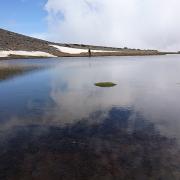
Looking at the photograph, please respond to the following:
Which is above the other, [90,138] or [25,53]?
[90,138]

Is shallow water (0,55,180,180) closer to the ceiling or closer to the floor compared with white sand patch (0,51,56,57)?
closer to the ceiling

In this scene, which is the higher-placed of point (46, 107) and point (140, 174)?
point (140, 174)

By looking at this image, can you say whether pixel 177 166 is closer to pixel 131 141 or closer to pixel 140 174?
pixel 140 174

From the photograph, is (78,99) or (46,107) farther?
(78,99)

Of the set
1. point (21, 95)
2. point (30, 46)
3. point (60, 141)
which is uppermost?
point (60, 141)

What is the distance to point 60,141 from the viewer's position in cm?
1695

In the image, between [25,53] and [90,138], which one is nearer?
[90,138]

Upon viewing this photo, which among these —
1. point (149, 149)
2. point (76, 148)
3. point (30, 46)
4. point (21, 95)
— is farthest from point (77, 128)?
point (30, 46)

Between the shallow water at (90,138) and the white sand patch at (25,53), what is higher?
the shallow water at (90,138)

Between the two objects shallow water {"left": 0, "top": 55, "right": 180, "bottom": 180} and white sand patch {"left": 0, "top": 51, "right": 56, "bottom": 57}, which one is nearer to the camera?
shallow water {"left": 0, "top": 55, "right": 180, "bottom": 180}

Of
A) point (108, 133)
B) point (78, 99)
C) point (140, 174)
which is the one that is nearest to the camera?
point (140, 174)

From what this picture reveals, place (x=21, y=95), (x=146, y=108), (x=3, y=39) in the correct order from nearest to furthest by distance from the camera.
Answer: (x=146, y=108) → (x=21, y=95) → (x=3, y=39)

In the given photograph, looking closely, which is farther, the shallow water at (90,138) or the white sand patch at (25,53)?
the white sand patch at (25,53)

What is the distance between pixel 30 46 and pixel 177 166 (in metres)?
174
